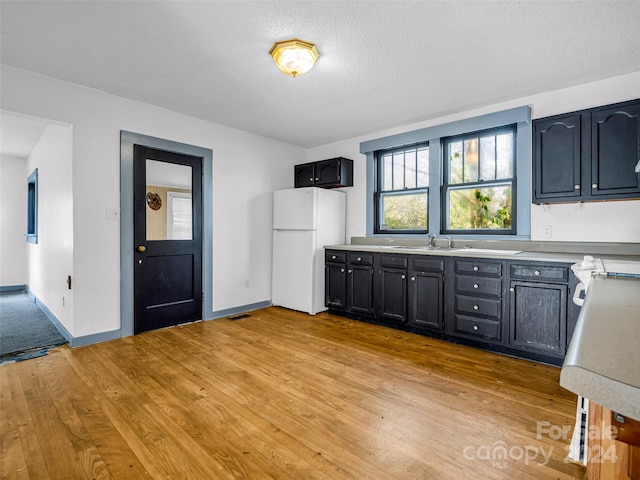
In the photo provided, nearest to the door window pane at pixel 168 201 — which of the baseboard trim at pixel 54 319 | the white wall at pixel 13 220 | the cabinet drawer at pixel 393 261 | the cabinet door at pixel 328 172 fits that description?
the baseboard trim at pixel 54 319

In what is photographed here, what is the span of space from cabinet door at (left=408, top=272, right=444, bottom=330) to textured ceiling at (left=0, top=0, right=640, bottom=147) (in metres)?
1.91

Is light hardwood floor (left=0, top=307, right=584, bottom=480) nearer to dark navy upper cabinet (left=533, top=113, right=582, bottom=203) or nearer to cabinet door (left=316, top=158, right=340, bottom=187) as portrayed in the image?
dark navy upper cabinet (left=533, top=113, right=582, bottom=203)

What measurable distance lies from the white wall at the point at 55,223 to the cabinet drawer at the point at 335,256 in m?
2.83

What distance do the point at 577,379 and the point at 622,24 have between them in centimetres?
279

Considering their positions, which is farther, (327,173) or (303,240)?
(327,173)

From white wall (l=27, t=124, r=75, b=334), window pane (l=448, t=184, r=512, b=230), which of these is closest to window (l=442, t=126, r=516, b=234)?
window pane (l=448, t=184, r=512, b=230)

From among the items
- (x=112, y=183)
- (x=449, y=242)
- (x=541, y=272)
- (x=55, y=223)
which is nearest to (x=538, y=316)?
(x=541, y=272)

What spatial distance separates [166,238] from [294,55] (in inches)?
98.6

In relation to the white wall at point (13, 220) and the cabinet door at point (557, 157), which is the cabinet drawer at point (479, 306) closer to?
the cabinet door at point (557, 157)

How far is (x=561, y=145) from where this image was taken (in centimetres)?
289

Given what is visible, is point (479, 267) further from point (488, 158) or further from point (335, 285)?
point (335, 285)

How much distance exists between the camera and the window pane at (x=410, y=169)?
169 inches

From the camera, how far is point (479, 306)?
10.2ft

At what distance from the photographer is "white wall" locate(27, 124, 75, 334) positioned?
3.23 metres
